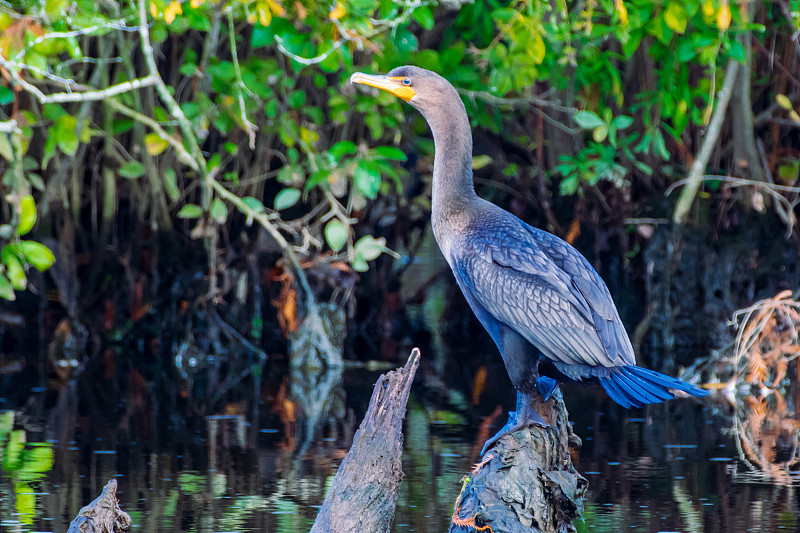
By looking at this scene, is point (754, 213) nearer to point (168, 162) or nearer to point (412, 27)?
point (412, 27)

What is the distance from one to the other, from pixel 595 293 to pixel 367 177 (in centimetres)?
275

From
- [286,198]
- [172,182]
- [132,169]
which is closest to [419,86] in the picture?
[286,198]

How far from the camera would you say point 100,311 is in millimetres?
9656

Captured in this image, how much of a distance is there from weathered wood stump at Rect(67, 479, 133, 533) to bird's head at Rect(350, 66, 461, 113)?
6.91ft

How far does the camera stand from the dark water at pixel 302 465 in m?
4.23

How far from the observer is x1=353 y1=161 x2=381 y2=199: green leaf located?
691 centimetres

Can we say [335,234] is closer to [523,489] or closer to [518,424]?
[518,424]

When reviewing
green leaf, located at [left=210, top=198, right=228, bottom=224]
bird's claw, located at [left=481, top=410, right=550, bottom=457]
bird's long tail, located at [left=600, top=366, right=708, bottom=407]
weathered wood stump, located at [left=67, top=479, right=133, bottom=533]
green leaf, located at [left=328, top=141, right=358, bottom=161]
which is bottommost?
weathered wood stump, located at [left=67, top=479, right=133, bottom=533]

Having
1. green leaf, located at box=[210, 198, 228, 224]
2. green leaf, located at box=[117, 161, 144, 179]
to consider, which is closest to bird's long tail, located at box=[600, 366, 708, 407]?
green leaf, located at box=[210, 198, 228, 224]

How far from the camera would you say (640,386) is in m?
4.11

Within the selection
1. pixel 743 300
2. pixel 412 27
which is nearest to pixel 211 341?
pixel 412 27

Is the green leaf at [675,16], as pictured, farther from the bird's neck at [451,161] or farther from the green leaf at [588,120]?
the bird's neck at [451,161]

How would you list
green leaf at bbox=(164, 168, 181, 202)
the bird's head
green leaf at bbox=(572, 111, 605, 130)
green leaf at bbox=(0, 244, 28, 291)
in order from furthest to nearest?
green leaf at bbox=(164, 168, 181, 202), green leaf at bbox=(572, 111, 605, 130), green leaf at bbox=(0, 244, 28, 291), the bird's head

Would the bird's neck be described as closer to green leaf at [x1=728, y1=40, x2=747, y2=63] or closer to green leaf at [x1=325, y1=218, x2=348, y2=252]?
green leaf at [x1=325, y1=218, x2=348, y2=252]
